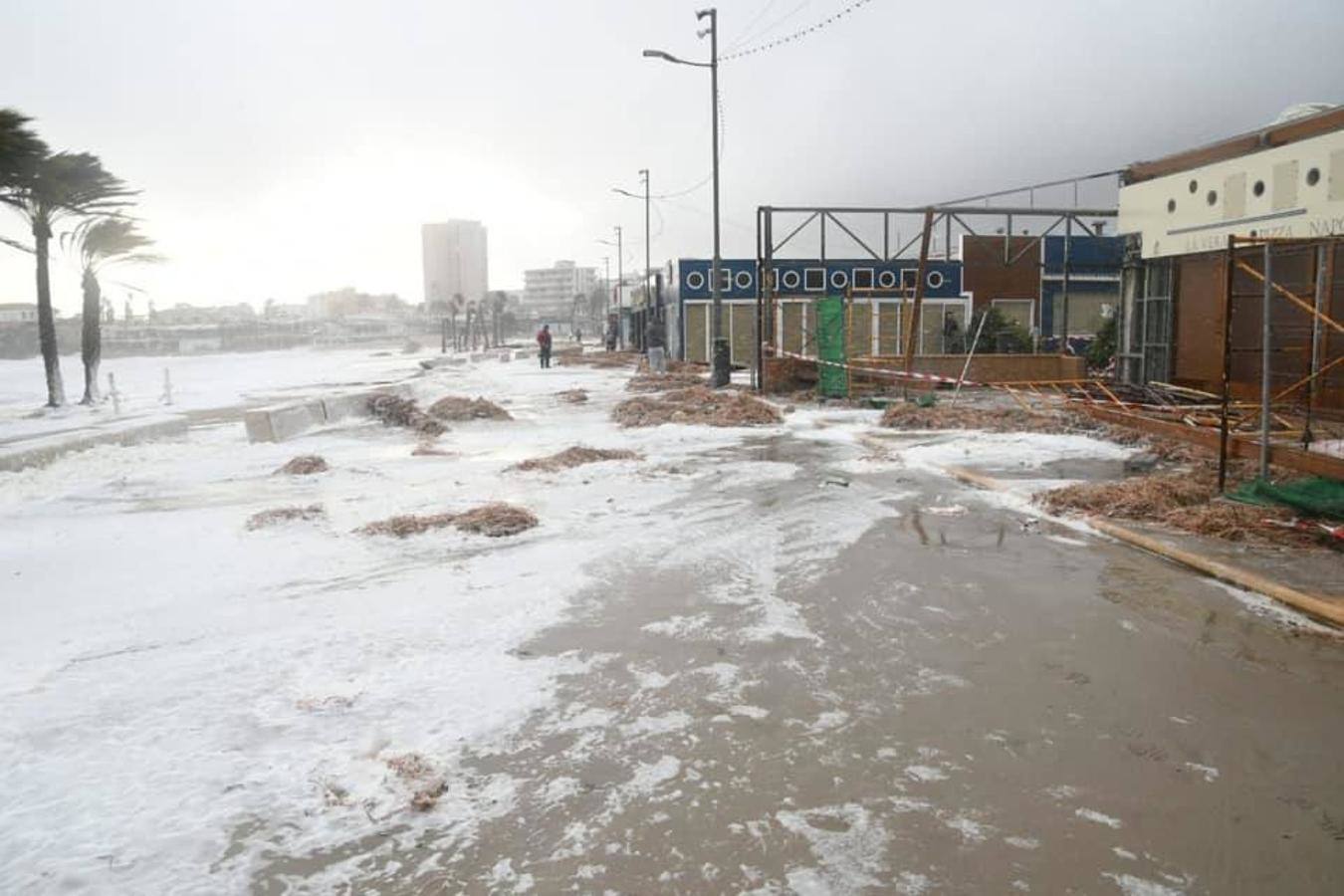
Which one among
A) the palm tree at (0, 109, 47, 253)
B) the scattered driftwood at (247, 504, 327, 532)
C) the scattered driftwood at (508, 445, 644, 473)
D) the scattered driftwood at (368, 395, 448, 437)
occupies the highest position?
the palm tree at (0, 109, 47, 253)

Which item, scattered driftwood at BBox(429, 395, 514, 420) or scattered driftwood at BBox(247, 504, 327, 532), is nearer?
scattered driftwood at BBox(247, 504, 327, 532)

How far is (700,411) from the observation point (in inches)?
748

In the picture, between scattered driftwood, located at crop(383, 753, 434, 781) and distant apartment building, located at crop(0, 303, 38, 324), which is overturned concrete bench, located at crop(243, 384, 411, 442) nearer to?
scattered driftwood, located at crop(383, 753, 434, 781)

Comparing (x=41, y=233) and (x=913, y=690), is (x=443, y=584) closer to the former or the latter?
(x=913, y=690)

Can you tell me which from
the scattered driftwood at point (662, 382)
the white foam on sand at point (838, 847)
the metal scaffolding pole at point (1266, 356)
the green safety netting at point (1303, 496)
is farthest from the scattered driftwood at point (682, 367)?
the white foam on sand at point (838, 847)

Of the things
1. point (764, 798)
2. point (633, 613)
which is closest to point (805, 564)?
point (633, 613)

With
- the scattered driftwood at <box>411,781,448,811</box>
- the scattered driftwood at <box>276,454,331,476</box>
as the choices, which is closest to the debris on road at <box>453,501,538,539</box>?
the scattered driftwood at <box>276,454,331,476</box>

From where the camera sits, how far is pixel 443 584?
22.5 feet

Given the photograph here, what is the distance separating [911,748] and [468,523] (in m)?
5.51

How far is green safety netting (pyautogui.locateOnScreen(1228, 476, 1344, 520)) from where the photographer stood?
788 cm

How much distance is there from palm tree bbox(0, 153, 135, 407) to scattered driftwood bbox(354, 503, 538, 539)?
67.8ft

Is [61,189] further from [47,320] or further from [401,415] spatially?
[401,415]

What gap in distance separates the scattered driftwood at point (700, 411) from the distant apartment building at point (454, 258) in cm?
15530

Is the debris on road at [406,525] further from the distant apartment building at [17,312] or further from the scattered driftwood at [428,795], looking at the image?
the distant apartment building at [17,312]
